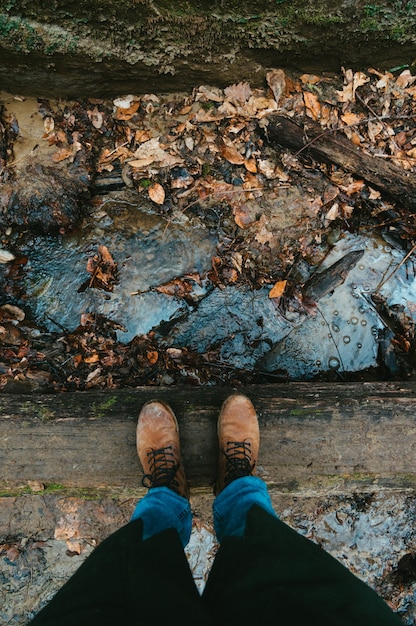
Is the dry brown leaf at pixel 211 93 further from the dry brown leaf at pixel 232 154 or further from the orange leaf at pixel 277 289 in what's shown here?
the orange leaf at pixel 277 289

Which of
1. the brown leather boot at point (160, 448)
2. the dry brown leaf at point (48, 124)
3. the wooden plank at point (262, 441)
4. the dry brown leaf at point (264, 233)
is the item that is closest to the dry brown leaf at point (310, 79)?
the dry brown leaf at point (264, 233)

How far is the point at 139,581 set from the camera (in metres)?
1.55

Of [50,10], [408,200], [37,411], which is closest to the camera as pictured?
[50,10]

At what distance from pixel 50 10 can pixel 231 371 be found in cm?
249

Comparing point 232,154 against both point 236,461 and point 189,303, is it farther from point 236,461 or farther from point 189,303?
point 236,461

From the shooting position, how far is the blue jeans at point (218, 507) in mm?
2080

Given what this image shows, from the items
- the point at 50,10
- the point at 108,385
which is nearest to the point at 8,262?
the point at 108,385

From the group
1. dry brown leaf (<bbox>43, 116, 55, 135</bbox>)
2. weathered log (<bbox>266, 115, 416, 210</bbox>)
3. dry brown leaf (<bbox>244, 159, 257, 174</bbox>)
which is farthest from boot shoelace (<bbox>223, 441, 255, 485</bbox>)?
dry brown leaf (<bbox>43, 116, 55, 135</bbox>)

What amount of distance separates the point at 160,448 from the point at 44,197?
78.2 inches

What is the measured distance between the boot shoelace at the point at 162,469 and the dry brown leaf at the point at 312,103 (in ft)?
8.34

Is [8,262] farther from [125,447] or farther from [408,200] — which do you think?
[408,200]

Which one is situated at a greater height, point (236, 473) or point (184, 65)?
point (184, 65)

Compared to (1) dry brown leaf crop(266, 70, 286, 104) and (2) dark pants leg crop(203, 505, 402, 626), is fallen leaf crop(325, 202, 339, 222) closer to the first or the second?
(1) dry brown leaf crop(266, 70, 286, 104)

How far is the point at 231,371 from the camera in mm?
3074
